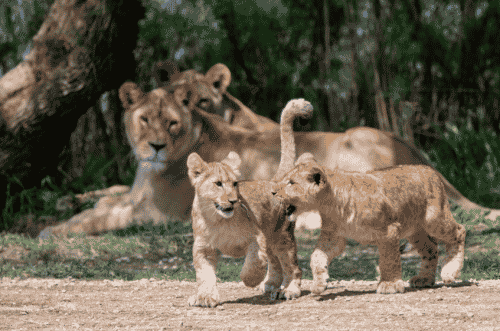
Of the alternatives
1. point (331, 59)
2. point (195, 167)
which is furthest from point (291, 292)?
point (331, 59)

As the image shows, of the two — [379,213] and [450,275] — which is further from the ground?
[379,213]

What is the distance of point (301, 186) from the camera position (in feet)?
12.3

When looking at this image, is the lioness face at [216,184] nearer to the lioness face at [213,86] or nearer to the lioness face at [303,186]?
the lioness face at [303,186]

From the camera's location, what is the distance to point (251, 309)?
3.73m

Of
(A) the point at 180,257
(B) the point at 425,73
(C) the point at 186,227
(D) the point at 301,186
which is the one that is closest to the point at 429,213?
(D) the point at 301,186

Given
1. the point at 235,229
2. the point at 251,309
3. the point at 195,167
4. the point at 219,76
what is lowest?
the point at 251,309

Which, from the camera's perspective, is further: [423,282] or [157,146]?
[157,146]

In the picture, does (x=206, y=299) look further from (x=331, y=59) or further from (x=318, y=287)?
(x=331, y=59)

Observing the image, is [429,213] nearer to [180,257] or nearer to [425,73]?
[180,257]

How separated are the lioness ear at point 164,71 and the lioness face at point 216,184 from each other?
15.3 ft

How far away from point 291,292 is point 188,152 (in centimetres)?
347

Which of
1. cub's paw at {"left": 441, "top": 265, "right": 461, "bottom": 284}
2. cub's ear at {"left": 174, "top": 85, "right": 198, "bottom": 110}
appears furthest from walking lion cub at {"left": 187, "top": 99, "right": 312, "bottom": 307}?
cub's ear at {"left": 174, "top": 85, "right": 198, "bottom": 110}

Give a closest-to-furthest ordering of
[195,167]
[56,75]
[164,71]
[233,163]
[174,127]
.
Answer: [195,167], [233,163], [174,127], [56,75], [164,71]

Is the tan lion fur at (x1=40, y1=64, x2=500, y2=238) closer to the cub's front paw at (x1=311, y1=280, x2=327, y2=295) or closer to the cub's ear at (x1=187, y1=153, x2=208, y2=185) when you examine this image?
the cub's ear at (x1=187, y1=153, x2=208, y2=185)
